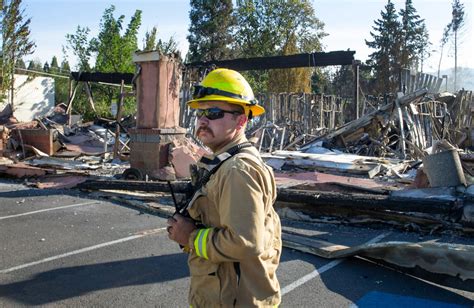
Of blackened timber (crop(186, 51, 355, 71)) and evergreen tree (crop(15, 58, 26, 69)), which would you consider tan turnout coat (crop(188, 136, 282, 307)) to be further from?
evergreen tree (crop(15, 58, 26, 69))

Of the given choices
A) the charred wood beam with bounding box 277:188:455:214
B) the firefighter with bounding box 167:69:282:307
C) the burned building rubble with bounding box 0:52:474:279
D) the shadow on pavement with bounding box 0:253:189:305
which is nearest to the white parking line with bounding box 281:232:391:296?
the burned building rubble with bounding box 0:52:474:279

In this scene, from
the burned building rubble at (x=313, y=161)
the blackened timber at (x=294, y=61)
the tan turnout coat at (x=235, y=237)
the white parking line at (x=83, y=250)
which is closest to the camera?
the tan turnout coat at (x=235, y=237)

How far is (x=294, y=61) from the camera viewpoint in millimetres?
18156

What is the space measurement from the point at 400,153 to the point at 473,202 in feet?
30.9

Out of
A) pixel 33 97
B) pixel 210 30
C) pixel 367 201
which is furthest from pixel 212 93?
pixel 210 30

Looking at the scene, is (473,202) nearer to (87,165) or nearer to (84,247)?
(84,247)

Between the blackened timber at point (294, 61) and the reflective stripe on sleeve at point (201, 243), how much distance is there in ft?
52.0

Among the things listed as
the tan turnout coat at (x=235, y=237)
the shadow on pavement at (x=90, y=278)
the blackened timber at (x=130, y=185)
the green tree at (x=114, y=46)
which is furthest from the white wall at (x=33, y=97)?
the tan turnout coat at (x=235, y=237)

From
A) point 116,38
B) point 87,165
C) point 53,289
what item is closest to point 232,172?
point 53,289

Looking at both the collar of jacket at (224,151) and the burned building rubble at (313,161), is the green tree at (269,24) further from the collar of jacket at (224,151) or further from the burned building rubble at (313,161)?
A: the collar of jacket at (224,151)

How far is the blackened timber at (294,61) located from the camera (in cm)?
1702

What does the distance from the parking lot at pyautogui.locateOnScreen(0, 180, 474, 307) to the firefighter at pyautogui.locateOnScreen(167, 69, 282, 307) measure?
236 cm

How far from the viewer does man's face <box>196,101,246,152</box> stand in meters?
2.17

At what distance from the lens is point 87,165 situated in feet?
44.3
